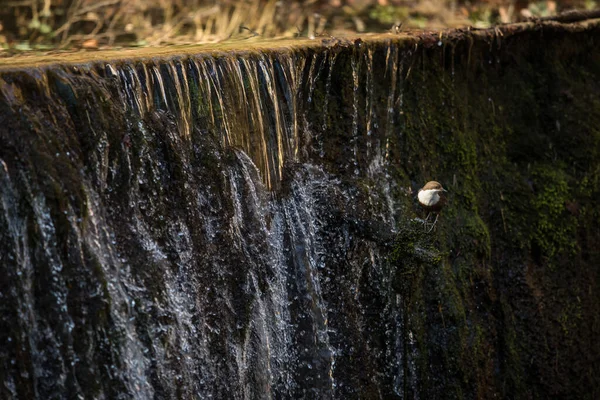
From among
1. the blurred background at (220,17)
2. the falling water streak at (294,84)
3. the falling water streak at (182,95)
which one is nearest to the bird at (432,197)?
the falling water streak at (294,84)

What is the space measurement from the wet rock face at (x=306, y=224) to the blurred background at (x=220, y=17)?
1.63m

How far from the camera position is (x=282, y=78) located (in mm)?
4168

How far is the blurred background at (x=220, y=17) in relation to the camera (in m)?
6.49

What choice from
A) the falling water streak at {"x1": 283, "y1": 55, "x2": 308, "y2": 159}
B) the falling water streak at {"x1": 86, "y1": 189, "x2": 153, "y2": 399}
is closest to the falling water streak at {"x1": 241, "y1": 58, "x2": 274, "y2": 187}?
the falling water streak at {"x1": 283, "y1": 55, "x2": 308, "y2": 159}

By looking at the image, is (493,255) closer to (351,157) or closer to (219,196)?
(351,157)

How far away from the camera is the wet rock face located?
328cm

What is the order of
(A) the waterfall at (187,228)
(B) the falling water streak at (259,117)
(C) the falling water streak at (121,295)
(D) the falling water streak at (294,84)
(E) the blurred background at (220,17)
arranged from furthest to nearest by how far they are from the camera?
(E) the blurred background at (220,17)
(D) the falling water streak at (294,84)
(B) the falling water streak at (259,117)
(C) the falling water streak at (121,295)
(A) the waterfall at (187,228)

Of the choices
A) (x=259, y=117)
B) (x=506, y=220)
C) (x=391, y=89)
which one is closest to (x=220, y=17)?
(x=391, y=89)

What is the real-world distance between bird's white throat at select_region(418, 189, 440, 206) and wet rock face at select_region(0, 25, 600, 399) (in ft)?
0.71

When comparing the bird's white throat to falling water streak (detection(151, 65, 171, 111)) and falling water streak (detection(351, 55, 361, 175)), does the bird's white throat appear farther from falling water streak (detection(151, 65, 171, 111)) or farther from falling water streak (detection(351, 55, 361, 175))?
falling water streak (detection(151, 65, 171, 111))

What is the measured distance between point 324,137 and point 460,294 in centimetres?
131

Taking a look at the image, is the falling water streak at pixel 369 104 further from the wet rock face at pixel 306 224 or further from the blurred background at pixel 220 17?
the blurred background at pixel 220 17

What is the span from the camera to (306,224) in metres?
4.19

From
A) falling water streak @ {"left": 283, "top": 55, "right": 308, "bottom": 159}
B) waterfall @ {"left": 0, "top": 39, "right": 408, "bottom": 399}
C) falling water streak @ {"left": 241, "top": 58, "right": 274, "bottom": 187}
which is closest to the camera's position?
waterfall @ {"left": 0, "top": 39, "right": 408, "bottom": 399}
